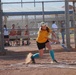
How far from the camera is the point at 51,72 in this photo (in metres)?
8.69

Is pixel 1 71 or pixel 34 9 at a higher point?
pixel 34 9

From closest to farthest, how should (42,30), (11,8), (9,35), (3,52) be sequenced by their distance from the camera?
1. (42,30)
2. (3,52)
3. (9,35)
4. (11,8)

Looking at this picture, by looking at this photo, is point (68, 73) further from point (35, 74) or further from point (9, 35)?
point (9, 35)

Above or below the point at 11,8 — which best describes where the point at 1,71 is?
below

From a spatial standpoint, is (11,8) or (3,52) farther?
(11,8)

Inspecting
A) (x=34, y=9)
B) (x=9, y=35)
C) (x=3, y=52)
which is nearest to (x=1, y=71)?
(x=3, y=52)

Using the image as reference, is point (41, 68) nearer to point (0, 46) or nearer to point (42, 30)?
point (42, 30)

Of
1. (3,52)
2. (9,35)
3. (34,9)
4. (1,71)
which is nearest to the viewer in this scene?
(1,71)

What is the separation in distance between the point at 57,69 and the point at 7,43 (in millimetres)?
11061

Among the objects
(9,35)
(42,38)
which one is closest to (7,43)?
(9,35)

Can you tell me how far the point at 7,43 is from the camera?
19.7 metres

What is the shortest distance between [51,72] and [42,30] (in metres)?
2.30

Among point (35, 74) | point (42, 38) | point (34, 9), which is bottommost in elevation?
point (35, 74)

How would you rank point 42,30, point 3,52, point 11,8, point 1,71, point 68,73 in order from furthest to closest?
point 11,8 < point 3,52 < point 42,30 < point 1,71 < point 68,73
